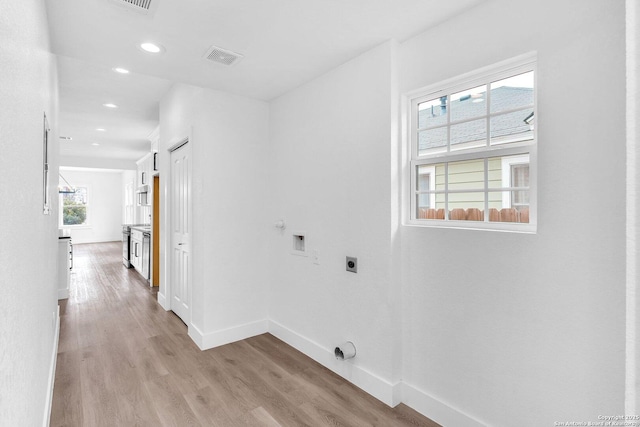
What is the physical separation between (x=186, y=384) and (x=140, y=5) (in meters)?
2.66

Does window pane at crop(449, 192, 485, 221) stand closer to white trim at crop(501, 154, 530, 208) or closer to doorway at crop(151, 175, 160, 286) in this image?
white trim at crop(501, 154, 530, 208)

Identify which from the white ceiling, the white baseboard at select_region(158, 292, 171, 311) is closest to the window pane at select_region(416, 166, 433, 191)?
the white ceiling

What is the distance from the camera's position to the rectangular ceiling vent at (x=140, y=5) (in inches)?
72.1

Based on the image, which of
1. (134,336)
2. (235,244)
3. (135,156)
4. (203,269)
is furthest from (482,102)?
(135,156)

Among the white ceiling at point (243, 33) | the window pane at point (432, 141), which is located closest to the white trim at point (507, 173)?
the window pane at point (432, 141)

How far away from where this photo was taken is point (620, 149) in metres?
1.43

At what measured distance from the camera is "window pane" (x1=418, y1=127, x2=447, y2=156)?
2198 millimetres

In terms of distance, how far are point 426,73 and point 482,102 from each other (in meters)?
0.44

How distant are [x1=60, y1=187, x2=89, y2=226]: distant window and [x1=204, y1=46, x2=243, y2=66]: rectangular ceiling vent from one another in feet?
40.6

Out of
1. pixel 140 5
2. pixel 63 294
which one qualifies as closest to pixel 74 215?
pixel 63 294

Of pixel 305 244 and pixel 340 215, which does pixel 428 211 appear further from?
pixel 305 244

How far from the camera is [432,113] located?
7.46ft

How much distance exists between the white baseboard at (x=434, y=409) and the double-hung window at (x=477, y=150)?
1.16 m

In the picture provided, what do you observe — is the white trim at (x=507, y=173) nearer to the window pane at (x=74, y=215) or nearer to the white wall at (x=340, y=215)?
the white wall at (x=340, y=215)
